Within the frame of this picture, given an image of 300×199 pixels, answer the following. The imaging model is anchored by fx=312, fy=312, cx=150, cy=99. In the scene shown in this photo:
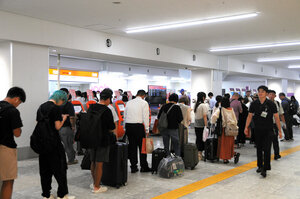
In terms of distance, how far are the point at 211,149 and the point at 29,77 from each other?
4.38 metres

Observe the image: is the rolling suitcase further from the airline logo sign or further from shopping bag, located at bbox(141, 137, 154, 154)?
the airline logo sign

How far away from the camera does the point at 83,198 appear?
4.37 metres

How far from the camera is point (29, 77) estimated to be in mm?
7109

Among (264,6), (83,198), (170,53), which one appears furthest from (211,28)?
(83,198)

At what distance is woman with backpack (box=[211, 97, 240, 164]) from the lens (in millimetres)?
6414

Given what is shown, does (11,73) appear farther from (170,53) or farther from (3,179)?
(170,53)

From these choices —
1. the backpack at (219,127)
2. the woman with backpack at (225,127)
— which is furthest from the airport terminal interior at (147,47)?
the backpack at (219,127)

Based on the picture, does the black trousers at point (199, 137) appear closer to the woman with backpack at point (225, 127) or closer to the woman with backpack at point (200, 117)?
the woman with backpack at point (200, 117)

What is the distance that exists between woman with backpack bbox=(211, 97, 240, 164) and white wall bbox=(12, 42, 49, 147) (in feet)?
13.2

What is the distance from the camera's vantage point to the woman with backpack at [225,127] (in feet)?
21.0

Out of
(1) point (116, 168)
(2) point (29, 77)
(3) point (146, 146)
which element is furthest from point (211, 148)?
(2) point (29, 77)

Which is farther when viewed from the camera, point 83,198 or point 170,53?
point 170,53

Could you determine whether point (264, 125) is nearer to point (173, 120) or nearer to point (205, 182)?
point (205, 182)

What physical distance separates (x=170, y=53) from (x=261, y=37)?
10.5 feet
